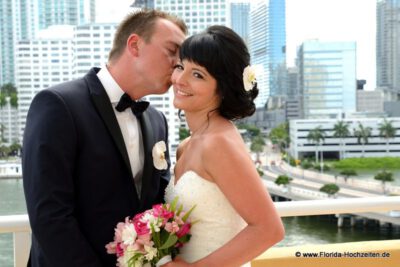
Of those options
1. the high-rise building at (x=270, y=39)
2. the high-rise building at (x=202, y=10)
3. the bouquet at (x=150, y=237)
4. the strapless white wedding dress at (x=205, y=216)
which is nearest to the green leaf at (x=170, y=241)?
the bouquet at (x=150, y=237)

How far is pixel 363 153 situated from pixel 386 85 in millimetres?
6070

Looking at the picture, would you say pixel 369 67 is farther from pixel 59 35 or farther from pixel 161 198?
pixel 161 198

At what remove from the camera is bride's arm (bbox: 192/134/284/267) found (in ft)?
3.59

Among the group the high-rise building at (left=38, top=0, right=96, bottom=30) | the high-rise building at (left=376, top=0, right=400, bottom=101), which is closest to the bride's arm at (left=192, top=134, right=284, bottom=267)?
the high-rise building at (left=376, top=0, right=400, bottom=101)

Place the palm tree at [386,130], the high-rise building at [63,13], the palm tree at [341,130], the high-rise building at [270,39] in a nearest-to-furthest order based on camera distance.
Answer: the palm tree at [386,130]
the palm tree at [341,130]
the high-rise building at [63,13]
the high-rise building at [270,39]

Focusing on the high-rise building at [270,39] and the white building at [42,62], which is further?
the high-rise building at [270,39]

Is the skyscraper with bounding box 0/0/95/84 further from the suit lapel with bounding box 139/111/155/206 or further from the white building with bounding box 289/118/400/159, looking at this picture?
the suit lapel with bounding box 139/111/155/206

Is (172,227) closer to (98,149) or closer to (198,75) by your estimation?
(98,149)

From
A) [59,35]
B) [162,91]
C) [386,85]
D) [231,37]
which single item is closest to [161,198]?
[162,91]

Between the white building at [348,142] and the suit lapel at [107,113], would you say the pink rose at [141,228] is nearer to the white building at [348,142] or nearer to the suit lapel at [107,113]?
the suit lapel at [107,113]

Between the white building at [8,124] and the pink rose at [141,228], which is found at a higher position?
the pink rose at [141,228]

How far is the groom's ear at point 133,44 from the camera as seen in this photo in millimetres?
1330

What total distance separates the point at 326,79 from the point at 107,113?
146 feet

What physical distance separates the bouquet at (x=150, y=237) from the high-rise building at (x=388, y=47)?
132ft
